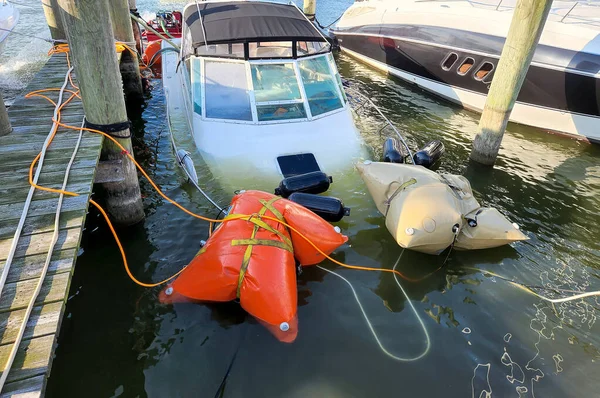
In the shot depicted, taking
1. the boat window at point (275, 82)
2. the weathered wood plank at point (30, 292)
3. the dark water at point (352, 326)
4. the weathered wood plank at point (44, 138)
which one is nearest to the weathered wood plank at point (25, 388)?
the weathered wood plank at point (30, 292)

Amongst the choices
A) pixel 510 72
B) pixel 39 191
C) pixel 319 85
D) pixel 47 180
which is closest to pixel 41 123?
pixel 47 180

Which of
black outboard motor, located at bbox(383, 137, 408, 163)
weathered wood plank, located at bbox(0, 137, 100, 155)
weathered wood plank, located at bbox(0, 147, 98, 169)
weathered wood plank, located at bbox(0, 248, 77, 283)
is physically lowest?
black outboard motor, located at bbox(383, 137, 408, 163)

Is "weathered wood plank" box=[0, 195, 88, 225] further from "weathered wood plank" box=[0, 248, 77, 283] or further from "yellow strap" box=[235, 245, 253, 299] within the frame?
"yellow strap" box=[235, 245, 253, 299]

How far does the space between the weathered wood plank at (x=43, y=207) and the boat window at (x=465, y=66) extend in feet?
31.3

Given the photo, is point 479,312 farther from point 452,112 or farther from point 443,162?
point 452,112

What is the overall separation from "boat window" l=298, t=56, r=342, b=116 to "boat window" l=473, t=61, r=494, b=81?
5.03 meters

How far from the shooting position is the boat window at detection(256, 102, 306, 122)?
20.1 ft

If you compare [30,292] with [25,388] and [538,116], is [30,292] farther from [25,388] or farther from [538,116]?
[538,116]

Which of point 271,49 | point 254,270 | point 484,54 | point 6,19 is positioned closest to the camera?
point 254,270

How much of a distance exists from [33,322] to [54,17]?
8145 mm

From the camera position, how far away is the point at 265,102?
6.19 metres

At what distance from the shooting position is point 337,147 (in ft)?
20.5

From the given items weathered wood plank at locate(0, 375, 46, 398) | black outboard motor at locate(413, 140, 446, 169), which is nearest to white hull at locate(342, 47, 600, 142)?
black outboard motor at locate(413, 140, 446, 169)

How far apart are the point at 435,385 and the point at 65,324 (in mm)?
3682
